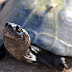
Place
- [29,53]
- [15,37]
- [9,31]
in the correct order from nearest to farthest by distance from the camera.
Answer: [9,31], [15,37], [29,53]

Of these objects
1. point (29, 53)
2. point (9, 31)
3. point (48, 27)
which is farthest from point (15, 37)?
point (48, 27)

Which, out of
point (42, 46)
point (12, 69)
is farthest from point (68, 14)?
point (12, 69)

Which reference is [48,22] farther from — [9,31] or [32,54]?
[9,31]

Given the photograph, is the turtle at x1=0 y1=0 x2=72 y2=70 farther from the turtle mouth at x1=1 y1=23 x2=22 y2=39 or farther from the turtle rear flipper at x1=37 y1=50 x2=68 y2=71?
the turtle mouth at x1=1 y1=23 x2=22 y2=39

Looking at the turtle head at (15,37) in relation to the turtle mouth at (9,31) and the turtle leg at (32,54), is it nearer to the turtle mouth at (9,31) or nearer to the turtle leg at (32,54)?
the turtle mouth at (9,31)

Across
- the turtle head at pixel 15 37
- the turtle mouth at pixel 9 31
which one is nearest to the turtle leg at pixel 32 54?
the turtle head at pixel 15 37

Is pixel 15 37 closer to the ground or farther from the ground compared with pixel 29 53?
farther from the ground

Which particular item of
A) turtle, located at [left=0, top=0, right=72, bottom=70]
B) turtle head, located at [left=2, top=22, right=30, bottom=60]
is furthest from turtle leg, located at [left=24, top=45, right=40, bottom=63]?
turtle head, located at [left=2, top=22, right=30, bottom=60]

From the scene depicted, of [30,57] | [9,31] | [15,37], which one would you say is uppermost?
[9,31]
